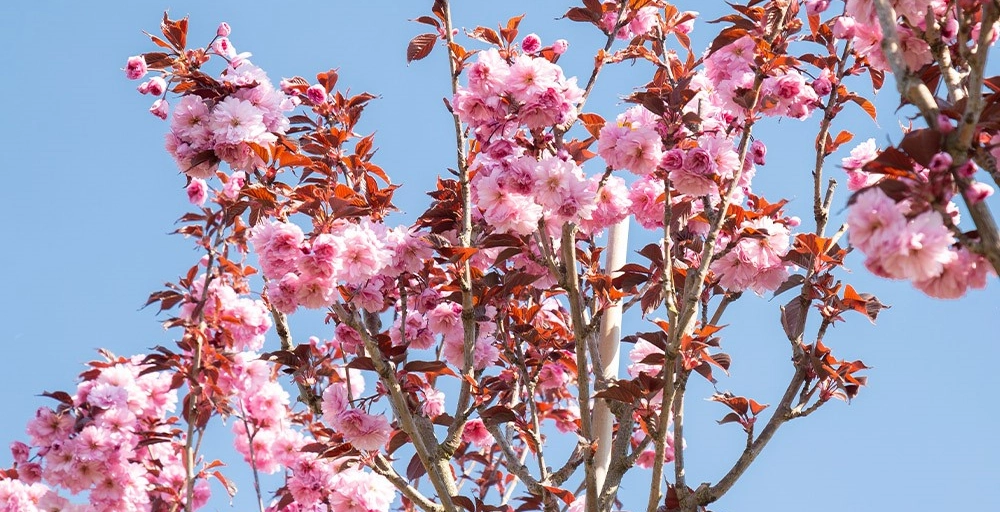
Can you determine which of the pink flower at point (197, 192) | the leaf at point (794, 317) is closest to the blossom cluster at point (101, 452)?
the pink flower at point (197, 192)

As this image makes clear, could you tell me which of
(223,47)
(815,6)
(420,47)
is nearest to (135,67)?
(223,47)

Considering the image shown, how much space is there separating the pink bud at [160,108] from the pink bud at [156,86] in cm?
2

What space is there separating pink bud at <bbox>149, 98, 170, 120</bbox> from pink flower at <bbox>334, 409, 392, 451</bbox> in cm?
97

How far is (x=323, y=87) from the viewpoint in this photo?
2.89m

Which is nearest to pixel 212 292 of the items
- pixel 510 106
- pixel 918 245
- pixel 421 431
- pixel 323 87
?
pixel 323 87

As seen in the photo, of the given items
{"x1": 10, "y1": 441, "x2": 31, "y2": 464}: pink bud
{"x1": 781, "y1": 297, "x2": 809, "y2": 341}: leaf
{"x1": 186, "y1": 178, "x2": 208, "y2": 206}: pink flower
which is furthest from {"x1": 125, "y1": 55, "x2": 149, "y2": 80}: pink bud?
{"x1": 10, "y1": 441, "x2": 31, "y2": 464}: pink bud

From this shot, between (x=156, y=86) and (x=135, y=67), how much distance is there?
8 centimetres

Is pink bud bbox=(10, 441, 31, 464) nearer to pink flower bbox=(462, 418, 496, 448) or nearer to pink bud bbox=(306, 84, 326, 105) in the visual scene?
→ pink flower bbox=(462, 418, 496, 448)

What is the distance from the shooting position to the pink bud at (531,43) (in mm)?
2576

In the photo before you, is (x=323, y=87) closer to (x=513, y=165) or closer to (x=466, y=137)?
(x=466, y=137)

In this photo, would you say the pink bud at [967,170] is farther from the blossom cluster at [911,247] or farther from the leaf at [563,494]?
the leaf at [563,494]

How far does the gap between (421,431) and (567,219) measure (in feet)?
2.48

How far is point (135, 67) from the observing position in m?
2.56

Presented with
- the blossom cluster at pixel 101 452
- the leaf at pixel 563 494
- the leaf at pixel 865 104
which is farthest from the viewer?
the blossom cluster at pixel 101 452
